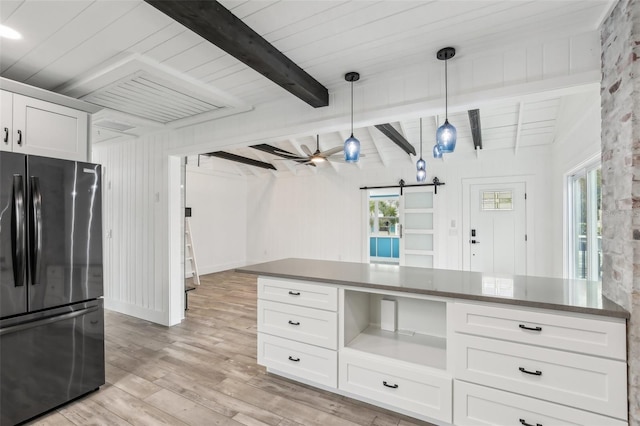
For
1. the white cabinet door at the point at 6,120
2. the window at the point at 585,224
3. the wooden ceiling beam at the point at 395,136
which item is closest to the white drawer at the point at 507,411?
the window at the point at 585,224

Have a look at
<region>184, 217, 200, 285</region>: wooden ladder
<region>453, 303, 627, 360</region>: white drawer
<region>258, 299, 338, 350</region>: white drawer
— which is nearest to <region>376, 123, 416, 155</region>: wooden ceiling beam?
<region>258, 299, 338, 350</region>: white drawer

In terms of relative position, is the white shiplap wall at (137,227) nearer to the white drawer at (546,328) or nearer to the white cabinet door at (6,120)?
the white cabinet door at (6,120)

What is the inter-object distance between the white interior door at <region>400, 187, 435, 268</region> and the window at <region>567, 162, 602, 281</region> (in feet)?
7.60

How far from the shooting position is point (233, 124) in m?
3.38

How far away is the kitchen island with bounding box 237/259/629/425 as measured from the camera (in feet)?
5.04

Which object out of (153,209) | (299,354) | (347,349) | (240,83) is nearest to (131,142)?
(153,209)

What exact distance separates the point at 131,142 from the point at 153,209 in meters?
1.14

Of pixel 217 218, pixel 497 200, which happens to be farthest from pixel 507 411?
pixel 217 218

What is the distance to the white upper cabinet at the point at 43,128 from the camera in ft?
7.04

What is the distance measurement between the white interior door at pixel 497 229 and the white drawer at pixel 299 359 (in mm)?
4585

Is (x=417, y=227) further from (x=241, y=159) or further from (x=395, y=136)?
(x=241, y=159)

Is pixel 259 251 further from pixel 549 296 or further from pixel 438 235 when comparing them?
pixel 549 296

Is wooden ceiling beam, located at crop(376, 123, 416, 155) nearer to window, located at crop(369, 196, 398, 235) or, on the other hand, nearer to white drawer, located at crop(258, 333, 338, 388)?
window, located at crop(369, 196, 398, 235)

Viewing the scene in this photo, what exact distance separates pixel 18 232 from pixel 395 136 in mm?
4605
